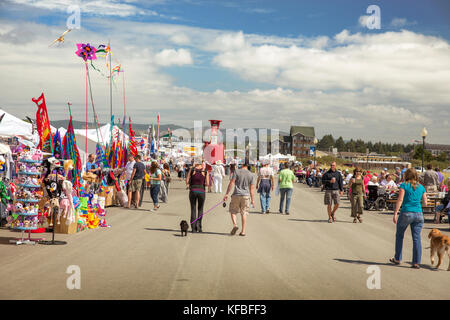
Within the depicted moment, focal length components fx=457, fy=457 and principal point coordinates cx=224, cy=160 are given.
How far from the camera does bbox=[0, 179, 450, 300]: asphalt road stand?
6.32 metres

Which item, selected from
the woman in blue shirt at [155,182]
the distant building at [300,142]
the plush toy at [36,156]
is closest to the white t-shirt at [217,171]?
the woman in blue shirt at [155,182]

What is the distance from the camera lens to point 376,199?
19.9m

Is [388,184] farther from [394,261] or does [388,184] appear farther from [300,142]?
[300,142]

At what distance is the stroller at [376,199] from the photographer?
1972 centimetres

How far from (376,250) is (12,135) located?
13.4 meters

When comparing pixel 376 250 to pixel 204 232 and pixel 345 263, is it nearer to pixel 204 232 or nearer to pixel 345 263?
pixel 345 263

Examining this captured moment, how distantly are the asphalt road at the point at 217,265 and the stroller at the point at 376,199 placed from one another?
6863 mm

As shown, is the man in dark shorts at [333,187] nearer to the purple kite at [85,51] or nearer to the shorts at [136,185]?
the shorts at [136,185]

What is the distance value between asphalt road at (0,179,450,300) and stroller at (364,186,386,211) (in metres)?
6.86

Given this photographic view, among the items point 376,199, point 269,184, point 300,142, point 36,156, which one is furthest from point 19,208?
point 300,142

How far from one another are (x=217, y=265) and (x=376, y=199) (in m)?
13.7

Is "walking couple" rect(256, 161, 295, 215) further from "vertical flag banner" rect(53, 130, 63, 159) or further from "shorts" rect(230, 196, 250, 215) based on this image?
"vertical flag banner" rect(53, 130, 63, 159)

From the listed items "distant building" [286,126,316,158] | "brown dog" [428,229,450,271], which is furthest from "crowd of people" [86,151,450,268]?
"distant building" [286,126,316,158]
